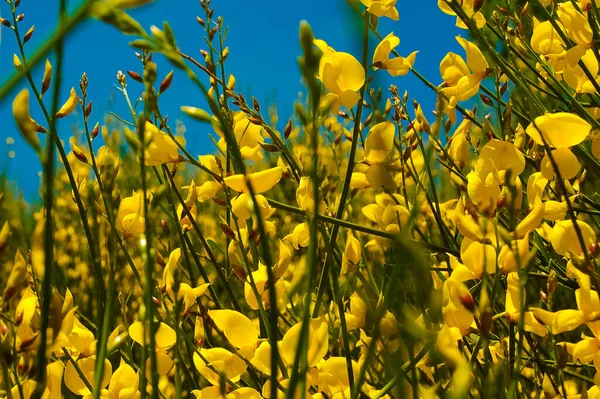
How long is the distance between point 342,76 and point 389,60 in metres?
0.12

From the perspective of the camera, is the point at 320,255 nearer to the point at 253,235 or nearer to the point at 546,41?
the point at 253,235

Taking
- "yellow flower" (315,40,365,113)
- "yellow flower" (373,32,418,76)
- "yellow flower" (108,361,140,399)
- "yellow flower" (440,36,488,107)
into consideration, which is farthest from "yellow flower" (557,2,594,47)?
"yellow flower" (108,361,140,399)

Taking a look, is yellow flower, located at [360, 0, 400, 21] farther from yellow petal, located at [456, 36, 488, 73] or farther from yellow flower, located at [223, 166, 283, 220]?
yellow flower, located at [223, 166, 283, 220]

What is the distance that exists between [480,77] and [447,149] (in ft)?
0.78

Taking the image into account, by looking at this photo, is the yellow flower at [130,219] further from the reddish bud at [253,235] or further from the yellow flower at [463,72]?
the yellow flower at [463,72]

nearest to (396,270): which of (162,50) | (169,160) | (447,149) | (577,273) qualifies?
(162,50)

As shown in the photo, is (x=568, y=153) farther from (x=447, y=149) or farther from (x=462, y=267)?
(x=447, y=149)

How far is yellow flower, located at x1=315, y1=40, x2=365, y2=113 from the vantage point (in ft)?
2.45

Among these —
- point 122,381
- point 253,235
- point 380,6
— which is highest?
point 380,6

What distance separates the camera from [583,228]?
2.49ft

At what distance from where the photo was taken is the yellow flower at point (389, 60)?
82cm

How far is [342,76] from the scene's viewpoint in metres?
0.76

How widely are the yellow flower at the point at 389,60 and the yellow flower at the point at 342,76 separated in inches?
2.8

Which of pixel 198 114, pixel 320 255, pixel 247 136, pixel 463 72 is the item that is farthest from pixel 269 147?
pixel 198 114
